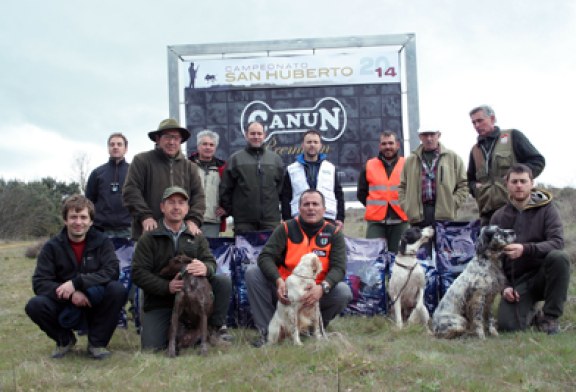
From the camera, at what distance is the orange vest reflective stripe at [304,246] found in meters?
4.82

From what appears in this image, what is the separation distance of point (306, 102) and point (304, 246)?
634 centimetres

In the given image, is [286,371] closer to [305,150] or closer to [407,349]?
[407,349]

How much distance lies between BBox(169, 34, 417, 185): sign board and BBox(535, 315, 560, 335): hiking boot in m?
5.97

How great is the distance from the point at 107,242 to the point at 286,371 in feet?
6.49

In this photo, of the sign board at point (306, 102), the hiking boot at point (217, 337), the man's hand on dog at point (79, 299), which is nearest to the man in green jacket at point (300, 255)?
the hiking boot at point (217, 337)

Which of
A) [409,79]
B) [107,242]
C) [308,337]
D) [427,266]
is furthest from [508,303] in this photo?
[409,79]

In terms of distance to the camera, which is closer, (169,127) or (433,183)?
(169,127)

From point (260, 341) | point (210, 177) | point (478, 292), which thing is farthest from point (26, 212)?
point (478, 292)

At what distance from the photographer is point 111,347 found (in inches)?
197

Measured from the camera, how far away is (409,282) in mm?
5406

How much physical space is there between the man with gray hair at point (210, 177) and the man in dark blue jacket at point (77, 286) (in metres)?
1.88

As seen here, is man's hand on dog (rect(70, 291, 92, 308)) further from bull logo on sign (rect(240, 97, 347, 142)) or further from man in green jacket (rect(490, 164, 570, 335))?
bull logo on sign (rect(240, 97, 347, 142))

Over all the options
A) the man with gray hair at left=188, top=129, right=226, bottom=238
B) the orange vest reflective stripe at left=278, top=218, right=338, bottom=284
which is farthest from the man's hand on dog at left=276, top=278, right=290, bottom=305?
the man with gray hair at left=188, top=129, right=226, bottom=238

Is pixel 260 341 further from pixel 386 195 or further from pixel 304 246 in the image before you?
pixel 386 195
